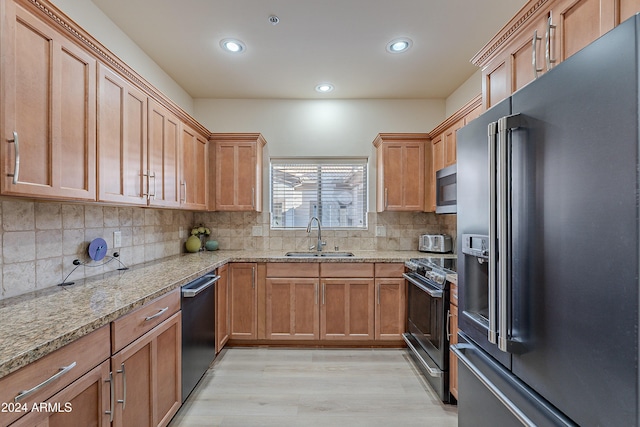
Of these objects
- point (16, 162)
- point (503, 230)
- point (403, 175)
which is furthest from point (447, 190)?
point (16, 162)

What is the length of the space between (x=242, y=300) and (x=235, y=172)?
4.59ft

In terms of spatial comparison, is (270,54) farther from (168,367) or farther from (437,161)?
(168,367)

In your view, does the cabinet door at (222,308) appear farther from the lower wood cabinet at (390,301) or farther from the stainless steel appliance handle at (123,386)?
the lower wood cabinet at (390,301)

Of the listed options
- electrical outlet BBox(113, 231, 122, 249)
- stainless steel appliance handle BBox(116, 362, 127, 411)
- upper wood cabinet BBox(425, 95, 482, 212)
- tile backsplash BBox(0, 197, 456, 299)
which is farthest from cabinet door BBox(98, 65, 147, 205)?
upper wood cabinet BBox(425, 95, 482, 212)

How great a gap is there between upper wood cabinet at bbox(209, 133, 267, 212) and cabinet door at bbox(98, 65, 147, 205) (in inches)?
45.6

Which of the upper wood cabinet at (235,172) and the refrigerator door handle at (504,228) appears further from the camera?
the upper wood cabinet at (235,172)

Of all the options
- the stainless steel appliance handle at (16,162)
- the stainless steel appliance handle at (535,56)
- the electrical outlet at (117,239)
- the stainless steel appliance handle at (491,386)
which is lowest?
the stainless steel appliance handle at (491,386)

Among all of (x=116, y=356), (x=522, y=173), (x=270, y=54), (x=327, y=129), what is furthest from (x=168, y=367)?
(x=327, y=129)

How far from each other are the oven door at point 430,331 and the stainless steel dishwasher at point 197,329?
172 centimetres

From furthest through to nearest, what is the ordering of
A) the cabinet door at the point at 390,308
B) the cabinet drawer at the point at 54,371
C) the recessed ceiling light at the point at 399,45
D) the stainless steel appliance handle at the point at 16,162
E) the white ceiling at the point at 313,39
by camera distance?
the cabinet door at the point at 390,308 < the recessed ceiling light at the point at 399,45 < the white ceiling at the point at 313,39 < the stainless steel appliance handle at the point at 16,162 < the cabinet drawer at the point at 54,371

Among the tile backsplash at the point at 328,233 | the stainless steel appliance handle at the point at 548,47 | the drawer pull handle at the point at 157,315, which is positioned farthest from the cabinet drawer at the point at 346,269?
the stainless steel appliance handle at the point at 548,47

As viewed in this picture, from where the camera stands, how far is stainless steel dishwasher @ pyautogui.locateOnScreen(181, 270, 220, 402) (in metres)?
1.87

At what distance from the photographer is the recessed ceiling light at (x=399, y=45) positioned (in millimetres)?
2289

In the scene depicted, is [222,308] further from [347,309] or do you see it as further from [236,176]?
[236,176]
